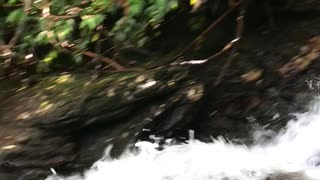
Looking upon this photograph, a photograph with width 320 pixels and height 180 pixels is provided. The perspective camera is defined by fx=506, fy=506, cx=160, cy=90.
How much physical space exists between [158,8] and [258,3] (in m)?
0.98

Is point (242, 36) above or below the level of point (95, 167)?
above

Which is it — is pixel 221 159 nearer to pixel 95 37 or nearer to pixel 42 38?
pixel 95 37

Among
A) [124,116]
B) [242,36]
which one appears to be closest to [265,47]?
[242,36]

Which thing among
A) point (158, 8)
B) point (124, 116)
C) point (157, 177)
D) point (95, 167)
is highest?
point (158, 8)

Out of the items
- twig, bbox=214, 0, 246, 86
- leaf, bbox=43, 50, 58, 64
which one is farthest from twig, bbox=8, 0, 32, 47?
twig, bbox=214, 0, 246, 86

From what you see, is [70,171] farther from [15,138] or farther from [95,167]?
[15,138]

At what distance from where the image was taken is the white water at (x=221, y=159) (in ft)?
10.5

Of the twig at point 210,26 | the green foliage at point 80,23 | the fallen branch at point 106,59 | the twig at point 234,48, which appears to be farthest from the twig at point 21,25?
the twig at point 234,48

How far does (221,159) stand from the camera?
132 inches

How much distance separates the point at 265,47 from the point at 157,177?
4.25ft

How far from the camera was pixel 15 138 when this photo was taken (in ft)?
11.3

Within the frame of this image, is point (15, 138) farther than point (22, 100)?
No

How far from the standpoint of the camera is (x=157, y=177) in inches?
130

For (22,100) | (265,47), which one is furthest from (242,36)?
(22,100)
